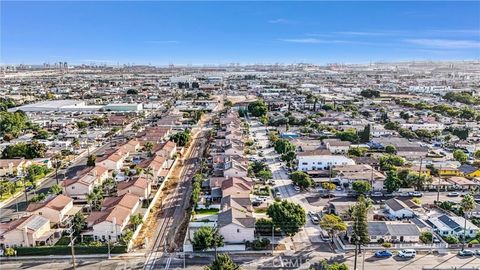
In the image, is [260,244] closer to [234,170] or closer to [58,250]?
[58,250]

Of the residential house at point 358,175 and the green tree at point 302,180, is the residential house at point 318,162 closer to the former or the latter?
the residential house at point 358,175

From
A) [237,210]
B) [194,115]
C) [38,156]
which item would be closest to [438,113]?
[194,115]

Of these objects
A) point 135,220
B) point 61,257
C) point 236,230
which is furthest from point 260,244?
point 61,257

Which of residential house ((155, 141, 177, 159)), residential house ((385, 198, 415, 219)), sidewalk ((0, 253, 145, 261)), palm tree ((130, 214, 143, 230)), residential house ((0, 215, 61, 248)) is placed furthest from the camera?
residential house ((155, 141, 177, 159))

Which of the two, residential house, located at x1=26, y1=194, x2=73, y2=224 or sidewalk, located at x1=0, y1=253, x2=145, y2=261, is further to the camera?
residential house, located at x1=26, y1=194, x2=73, y2=224

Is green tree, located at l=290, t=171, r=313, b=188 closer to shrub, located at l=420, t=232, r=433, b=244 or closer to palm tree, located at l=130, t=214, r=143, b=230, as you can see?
shrub, located at l=420, t=232, r=433, b=244

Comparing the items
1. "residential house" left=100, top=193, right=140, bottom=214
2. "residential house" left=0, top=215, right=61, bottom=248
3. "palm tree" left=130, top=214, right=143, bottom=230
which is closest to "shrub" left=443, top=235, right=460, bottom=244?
"palm tree" left=130, top=214, right=143, bottom=230

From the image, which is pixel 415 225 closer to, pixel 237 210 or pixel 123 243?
pixel 237 210
